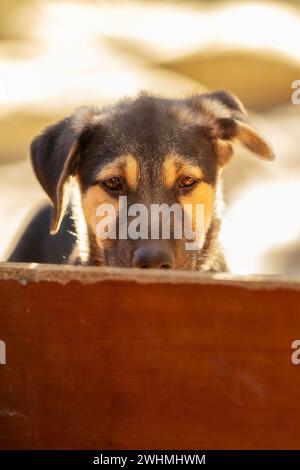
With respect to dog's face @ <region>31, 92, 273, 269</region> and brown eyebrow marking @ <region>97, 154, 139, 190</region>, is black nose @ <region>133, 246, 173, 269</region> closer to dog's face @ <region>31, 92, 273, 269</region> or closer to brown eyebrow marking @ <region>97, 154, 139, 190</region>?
dog's face @ <region>31, 92, 273, 269</region>

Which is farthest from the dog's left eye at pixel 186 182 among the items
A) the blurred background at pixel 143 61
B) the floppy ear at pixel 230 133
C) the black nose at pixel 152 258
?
the blurred background at pixel 143 61

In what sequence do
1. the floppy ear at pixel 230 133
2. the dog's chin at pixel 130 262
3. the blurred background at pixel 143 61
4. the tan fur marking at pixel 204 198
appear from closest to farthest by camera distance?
the dog's chin at pixel 130 262
the tan fur marking at pixel 204 198
the floppy ear at pixel 230 133
the blurred background at pixel 143 61

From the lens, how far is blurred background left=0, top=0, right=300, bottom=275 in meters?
6.27

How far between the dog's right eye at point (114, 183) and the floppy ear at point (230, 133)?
1.83 ft

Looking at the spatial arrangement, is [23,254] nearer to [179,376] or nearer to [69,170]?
[69,170]

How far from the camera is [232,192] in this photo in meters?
5.69

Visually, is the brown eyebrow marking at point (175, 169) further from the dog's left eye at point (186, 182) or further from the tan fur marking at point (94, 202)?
the tan fur marking at point (94, 202)

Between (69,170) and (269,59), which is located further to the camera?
(269,59)

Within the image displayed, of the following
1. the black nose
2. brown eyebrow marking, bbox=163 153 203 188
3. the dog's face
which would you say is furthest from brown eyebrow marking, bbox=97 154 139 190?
the black nose

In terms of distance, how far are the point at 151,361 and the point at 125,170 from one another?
1408 millimetres

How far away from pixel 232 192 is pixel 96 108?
2216 millimetres

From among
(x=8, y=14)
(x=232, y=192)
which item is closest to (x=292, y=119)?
(x=232, y=192)

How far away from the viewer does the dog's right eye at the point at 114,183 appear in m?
3.13
